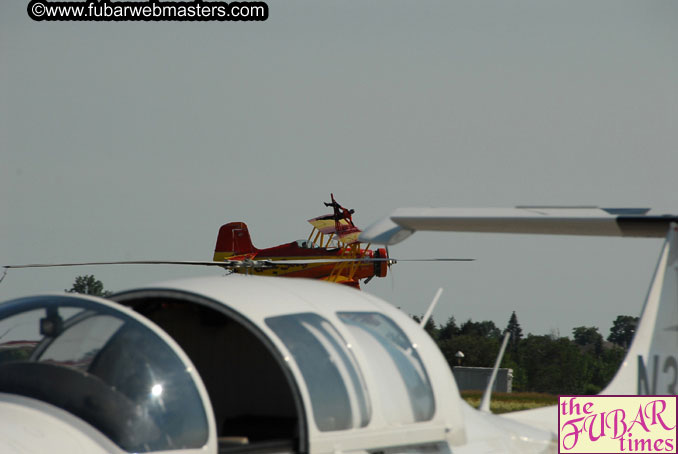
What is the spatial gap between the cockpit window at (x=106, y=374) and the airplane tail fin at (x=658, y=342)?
10.1 feet

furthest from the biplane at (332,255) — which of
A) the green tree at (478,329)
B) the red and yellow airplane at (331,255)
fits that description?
the green tree at (478,329)

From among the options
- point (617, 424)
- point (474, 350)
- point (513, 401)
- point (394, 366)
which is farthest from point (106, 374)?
point (474, 350)

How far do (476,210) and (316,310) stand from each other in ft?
5.38

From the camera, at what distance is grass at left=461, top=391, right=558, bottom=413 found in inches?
855

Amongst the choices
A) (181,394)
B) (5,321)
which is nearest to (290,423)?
(181,394)

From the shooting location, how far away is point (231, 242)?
50.0 m

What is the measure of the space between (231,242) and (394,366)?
45490 millimetres

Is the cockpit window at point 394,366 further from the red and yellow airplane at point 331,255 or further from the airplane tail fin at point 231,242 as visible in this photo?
the airplane tail fin at point 231,242

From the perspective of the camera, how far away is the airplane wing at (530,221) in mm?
5680

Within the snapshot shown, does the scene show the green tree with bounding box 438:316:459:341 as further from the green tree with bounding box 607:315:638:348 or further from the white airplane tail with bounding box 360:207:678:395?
the white airplane tail with bounding box 360:207:678:395

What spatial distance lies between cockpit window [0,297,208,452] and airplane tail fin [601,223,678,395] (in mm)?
3086

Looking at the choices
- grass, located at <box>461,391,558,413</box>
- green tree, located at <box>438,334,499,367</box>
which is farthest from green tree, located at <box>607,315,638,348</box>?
grass, located at <box>461,391,558,413</box>

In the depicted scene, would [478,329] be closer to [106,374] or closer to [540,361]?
[540,361]

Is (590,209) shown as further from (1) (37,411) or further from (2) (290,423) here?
(1) (37,411)
